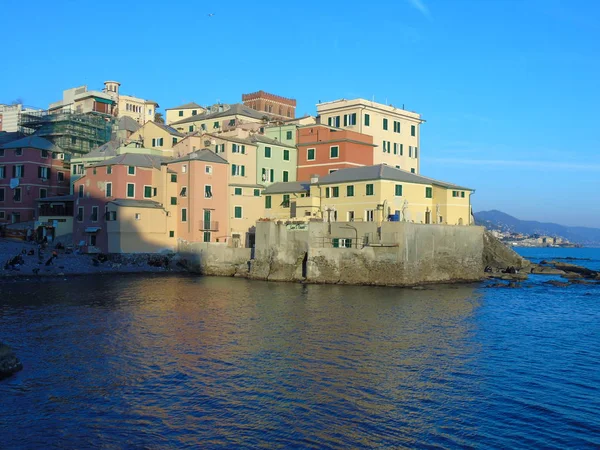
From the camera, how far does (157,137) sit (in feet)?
253

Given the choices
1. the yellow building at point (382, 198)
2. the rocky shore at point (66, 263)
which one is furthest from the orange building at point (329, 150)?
the rocky shore at point (66, 263)

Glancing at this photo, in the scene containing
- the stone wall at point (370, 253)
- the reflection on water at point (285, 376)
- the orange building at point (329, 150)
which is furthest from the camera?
the orange building at point (329, 150)

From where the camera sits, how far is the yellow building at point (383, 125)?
244 feet

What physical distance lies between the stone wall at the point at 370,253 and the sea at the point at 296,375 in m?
10.3

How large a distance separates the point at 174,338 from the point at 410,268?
95.9ft

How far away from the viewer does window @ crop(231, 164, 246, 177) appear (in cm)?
7038

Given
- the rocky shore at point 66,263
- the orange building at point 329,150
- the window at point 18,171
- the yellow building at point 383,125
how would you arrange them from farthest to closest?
the window at point 18,171
the yellow building at point 383,125
the orange building at point 329,150
the rocky shore at point 66,263

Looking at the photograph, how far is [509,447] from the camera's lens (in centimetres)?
1639

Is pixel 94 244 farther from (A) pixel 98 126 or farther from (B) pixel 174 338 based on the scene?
(B) pixel 174 338

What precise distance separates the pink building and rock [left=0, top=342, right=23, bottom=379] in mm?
60149

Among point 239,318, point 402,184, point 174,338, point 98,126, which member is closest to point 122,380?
point 174,338

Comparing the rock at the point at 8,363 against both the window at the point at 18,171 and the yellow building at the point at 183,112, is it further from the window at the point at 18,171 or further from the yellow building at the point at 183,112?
the yellow building at the point at 183,112

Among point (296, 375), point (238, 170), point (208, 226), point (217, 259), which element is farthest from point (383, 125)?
point (296, 375)

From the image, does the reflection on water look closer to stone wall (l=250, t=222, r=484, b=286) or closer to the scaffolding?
stone wall (l=250, t=222, r=484, b=286)
